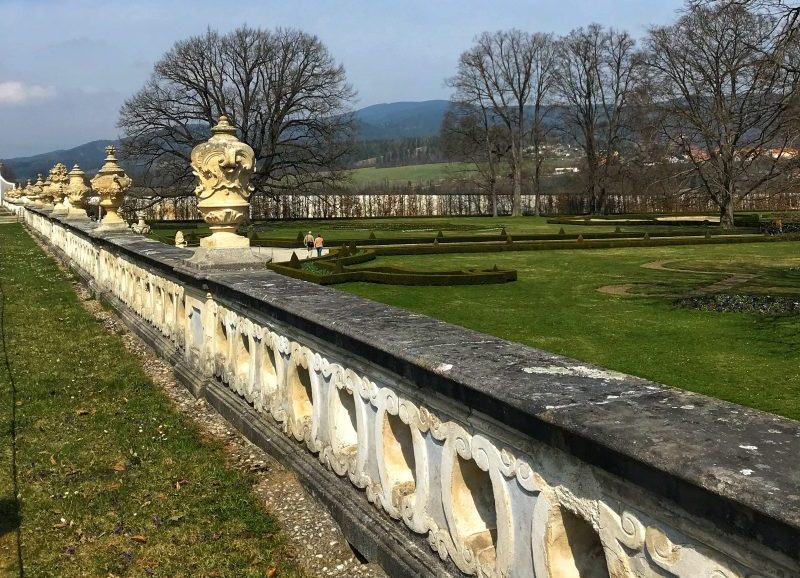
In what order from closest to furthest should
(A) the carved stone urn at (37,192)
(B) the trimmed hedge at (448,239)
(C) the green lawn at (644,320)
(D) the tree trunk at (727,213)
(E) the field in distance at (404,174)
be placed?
1. (C) the green lawn at (644,320)
2. (B) the trimmed hedge at (448,239)
3. (A) the carved stone urn at (37,192)
4. (D) the tree trunk at (727,213)
5. (E) the field in distance at (404,174)

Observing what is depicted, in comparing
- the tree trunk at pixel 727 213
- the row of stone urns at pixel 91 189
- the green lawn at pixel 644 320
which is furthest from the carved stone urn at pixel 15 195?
the tree trunk at pixel 727 213

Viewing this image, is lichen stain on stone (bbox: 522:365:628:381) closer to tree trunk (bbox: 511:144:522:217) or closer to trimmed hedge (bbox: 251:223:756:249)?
trimmed hedge (bbox: 251:223:756:249)

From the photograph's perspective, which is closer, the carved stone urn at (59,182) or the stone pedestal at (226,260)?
the stone pedestal at (226,260)

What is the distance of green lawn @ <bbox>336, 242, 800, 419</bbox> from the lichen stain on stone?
5852mm

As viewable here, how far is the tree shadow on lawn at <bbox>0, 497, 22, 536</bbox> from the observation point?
12.2 feet

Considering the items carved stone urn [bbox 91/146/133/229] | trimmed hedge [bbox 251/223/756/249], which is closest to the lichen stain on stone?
carved stone urn [bbox 91/146/133/229]

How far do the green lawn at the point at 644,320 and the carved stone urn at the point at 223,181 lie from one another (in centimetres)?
528

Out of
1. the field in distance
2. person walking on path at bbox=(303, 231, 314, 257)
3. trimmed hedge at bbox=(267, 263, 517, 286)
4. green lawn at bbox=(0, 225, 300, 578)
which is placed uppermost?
the field in distance

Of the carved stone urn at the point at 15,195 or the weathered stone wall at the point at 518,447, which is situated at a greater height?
the carved stone urn at the point at 15,195

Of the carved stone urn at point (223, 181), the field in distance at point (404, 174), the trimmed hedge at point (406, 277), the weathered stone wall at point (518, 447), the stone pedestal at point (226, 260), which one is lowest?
the trimmed hedge at point (406, 277)

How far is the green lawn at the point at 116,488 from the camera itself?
3.43 metres

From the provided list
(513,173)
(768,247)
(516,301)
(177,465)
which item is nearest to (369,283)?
(516,301)

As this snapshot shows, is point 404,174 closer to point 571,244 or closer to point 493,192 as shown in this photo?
point 493,192

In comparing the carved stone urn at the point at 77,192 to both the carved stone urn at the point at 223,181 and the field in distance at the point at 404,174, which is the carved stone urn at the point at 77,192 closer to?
the carved stone urn at the point at 223,181
